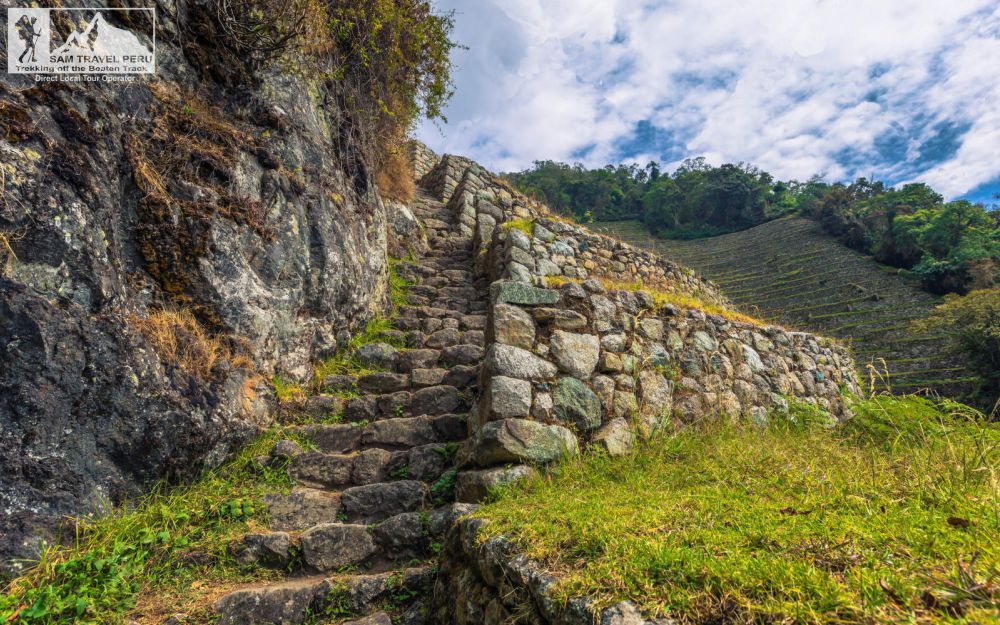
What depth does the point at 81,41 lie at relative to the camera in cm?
298

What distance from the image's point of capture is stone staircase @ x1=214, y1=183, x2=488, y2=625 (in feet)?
7.45

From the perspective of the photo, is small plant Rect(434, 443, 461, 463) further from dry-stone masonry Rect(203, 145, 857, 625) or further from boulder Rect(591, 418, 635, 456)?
boulder Rect(591, 418, 635, 456)

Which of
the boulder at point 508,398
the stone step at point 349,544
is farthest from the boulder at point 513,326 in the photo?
the stone step at point 349,544

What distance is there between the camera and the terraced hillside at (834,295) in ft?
36.2

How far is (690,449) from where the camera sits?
323 cm

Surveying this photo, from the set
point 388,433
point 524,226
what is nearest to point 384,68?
point 524,226

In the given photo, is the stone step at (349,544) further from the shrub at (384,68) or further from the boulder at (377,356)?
the shrub at (384,68)

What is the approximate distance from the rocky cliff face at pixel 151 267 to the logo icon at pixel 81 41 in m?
0.13

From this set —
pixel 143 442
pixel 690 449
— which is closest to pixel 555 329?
pixel 690 449

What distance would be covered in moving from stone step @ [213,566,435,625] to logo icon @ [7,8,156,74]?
339 cm

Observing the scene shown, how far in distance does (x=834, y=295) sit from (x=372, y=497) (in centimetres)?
1920

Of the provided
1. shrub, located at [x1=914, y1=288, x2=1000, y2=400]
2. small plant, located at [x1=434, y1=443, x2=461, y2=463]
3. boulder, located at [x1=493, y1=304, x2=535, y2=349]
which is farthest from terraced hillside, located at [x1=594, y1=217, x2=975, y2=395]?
small plant, located at [x1=434, y1=443, x2=461, y2=463]

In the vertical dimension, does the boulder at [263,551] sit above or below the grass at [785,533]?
below

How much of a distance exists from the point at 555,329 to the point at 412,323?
251 centimetres
